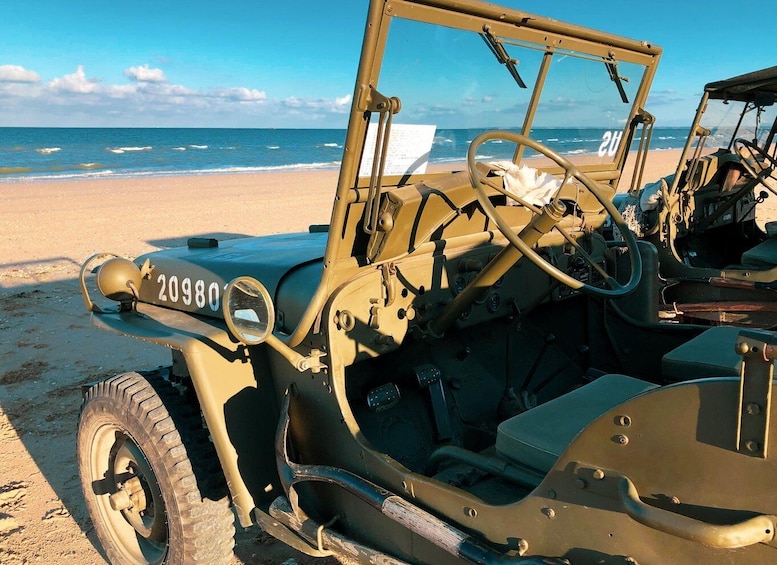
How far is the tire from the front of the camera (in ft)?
8.32

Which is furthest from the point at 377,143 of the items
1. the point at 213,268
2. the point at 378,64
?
the point at 213,268

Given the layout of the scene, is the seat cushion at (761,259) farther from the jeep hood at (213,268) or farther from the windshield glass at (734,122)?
the jeep hood at (213,268)

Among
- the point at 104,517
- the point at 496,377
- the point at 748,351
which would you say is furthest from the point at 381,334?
the point at 104,517

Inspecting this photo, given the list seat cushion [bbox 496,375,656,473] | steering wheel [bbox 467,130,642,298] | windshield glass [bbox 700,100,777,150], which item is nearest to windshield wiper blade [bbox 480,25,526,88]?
steering wheel [bbox 467,130,642,298]

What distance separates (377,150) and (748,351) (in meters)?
1.22

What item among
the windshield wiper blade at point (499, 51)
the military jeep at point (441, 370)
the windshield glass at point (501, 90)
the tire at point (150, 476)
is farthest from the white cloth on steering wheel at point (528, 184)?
the tire at point (150, 476)

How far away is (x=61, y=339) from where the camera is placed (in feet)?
19.3

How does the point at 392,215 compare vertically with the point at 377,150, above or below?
below

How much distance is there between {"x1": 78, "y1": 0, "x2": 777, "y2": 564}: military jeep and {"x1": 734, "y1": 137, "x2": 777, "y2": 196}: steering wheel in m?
4.16

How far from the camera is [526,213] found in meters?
2.78

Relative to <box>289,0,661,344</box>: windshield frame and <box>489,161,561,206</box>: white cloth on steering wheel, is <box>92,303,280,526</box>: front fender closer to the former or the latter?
<box>289,0,661,344</box>: windshield frame

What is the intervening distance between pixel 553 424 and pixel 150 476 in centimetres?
163

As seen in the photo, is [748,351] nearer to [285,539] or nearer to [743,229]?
[285,539]

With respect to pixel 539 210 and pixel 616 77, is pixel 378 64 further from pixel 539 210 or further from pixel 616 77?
pixel 616 77
